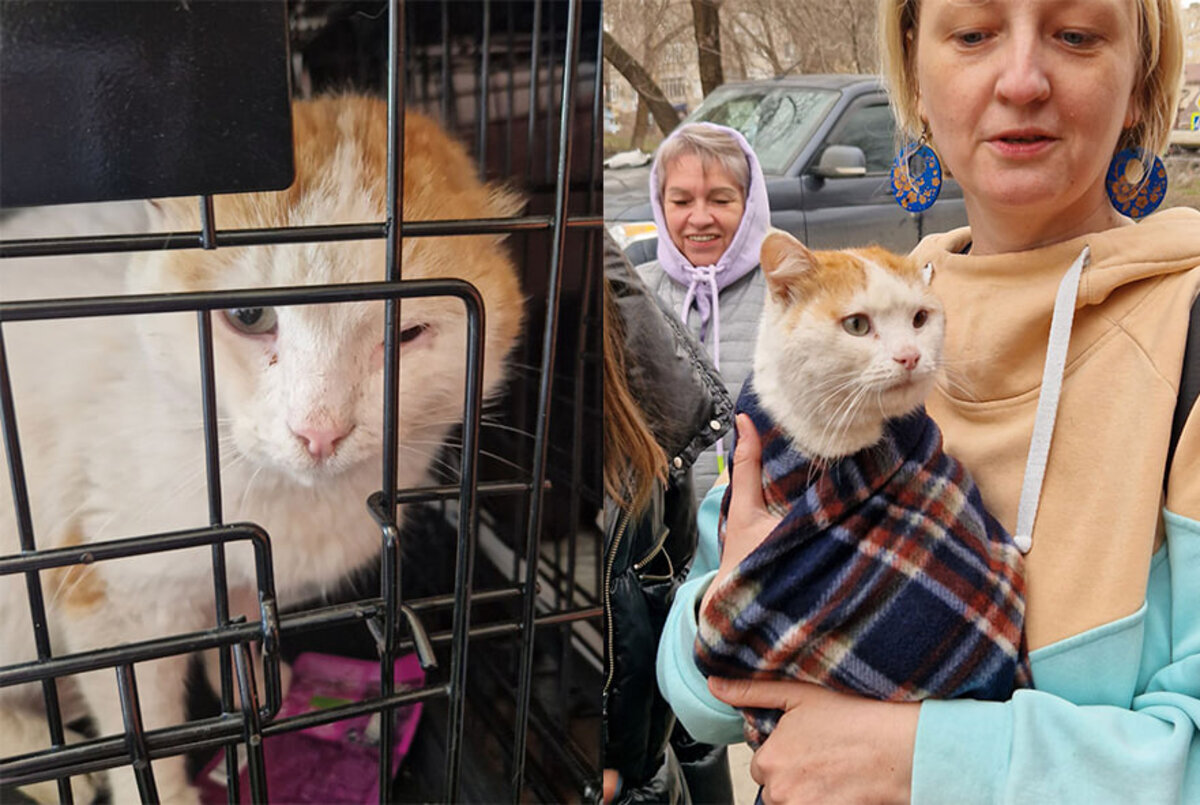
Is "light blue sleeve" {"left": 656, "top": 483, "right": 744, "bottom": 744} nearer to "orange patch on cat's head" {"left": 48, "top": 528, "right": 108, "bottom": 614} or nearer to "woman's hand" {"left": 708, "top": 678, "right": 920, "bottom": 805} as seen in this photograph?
"woman's hand" {"left": 708, "top": 678, "right": 920, "bottom": 805}

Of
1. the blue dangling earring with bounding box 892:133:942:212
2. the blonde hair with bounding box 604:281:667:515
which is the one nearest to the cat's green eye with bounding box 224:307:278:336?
the blonde hair with bounding box 604:281:667:515

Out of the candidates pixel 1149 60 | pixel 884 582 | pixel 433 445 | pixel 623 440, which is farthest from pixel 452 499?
pixel 1149 60

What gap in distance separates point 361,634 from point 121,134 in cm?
51

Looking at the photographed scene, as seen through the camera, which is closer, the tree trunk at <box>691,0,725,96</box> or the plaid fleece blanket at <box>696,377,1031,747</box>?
the plaid fleece blanket at <box>696,377,1031,747</box>

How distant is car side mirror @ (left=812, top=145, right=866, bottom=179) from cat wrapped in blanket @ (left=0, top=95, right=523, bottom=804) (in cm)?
29

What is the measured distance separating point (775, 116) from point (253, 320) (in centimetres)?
43

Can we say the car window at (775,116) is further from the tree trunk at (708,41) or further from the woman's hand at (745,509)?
the woman's hand at (745,509)

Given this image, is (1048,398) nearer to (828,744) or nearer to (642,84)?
(828,744)

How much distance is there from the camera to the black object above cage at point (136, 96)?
1.78ft

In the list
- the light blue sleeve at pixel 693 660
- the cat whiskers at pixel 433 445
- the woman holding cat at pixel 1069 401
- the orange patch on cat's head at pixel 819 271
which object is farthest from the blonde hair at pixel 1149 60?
the cat whiskers at pixel 433 445

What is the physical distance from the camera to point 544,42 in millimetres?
800

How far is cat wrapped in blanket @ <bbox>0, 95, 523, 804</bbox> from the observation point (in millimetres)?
706

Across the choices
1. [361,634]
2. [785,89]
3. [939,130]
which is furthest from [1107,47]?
[361,634]

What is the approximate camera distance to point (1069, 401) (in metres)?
0.53
